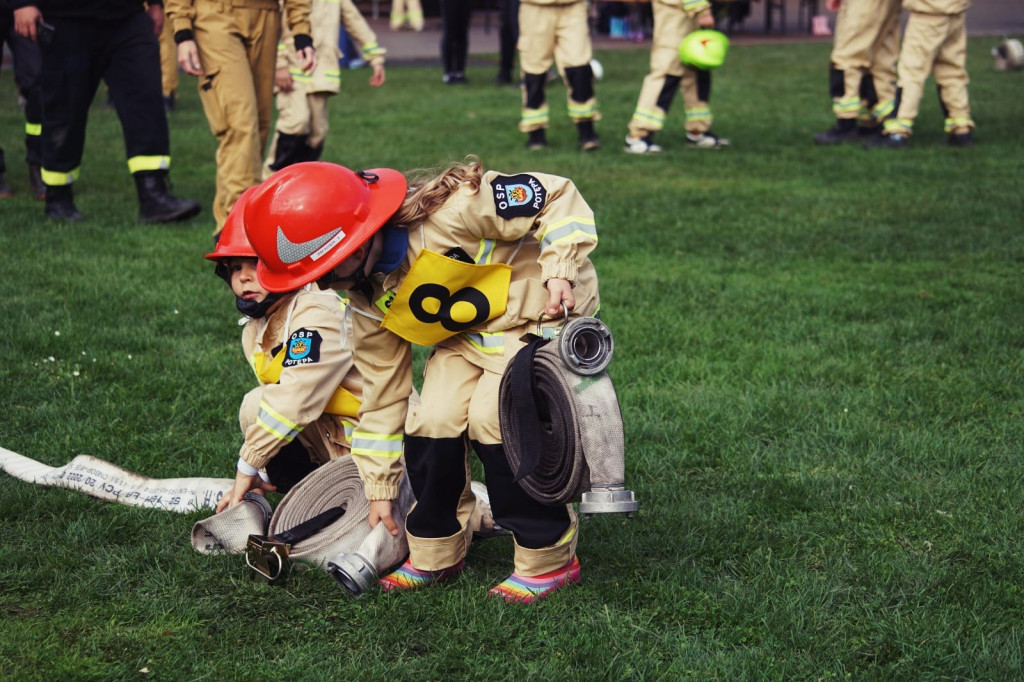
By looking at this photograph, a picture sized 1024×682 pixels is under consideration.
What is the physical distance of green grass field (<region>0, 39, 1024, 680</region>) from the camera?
3002 mm

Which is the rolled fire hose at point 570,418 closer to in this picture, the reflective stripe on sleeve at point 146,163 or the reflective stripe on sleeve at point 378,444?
the reflective stripe on sleeve at point 378,444

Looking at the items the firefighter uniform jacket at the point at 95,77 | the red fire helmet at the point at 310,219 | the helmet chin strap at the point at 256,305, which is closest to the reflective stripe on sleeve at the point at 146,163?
the firefighter uniform jacket at the point at 95,77

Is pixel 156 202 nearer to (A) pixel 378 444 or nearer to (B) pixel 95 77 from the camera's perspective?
(B) pixel 95 77

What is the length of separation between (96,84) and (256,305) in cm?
438

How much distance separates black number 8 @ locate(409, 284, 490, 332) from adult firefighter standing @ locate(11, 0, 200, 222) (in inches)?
192

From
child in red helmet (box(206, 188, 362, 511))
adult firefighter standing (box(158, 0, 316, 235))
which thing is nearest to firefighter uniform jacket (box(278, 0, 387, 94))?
adult firefighter standing (box(158, 0, 316, 235))

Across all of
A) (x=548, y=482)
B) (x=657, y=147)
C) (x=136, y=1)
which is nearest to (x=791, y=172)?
(x=657, y=147)

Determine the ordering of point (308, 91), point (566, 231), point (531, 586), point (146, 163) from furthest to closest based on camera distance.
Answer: point (308, 91), point (146, 163), point (531, 586), point (566, 231)

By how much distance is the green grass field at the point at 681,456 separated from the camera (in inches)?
118

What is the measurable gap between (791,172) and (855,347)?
436 centimetres

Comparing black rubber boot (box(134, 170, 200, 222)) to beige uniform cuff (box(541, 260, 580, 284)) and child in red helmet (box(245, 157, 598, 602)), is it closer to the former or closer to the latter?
child in red helmet (box(245, 157, 598, 602))

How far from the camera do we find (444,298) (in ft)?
10.3

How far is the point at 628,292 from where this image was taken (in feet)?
20.3

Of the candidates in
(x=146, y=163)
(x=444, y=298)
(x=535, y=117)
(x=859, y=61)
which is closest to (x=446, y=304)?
(x=444, y=298)
